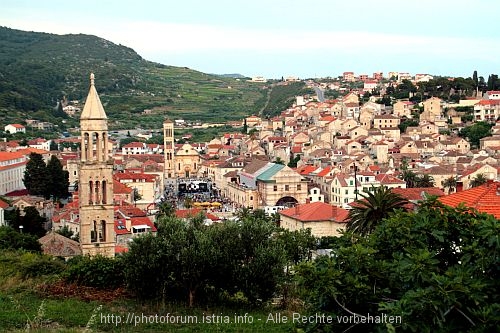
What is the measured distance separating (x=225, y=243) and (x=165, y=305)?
5.64 feet

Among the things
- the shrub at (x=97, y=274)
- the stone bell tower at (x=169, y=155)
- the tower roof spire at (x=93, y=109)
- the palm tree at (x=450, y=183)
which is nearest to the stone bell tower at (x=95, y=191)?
the tower roof spire at (x=93, y=109)

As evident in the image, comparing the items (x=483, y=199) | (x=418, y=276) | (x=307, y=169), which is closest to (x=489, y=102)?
(x=307, y=169)

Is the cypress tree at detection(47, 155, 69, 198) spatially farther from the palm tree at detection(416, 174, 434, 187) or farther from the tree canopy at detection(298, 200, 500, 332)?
the tree canopy at detection(298, 200, 500, 332)

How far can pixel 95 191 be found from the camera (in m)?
21.2

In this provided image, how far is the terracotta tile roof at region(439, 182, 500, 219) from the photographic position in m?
15.4

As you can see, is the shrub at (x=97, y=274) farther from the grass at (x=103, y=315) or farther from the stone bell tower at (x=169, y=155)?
the stone bell tower at (x=169, y=155)

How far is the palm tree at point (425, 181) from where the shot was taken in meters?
53.6

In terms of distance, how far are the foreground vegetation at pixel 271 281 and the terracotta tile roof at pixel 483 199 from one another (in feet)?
13.0

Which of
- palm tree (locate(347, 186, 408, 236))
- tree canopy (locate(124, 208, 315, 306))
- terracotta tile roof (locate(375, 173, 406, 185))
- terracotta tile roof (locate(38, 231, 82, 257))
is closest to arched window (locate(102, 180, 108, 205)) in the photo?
terracotta tile roof (locate(38, 231, 82, 257))

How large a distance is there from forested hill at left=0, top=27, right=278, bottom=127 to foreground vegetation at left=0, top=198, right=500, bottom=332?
284ft

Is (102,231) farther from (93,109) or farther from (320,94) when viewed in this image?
(320,94)

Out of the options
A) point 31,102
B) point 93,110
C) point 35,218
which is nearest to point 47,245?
point 93,110

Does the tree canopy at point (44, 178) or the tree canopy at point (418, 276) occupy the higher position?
the tree canopy at point (418, 276)

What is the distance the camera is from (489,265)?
7477 millimetres
